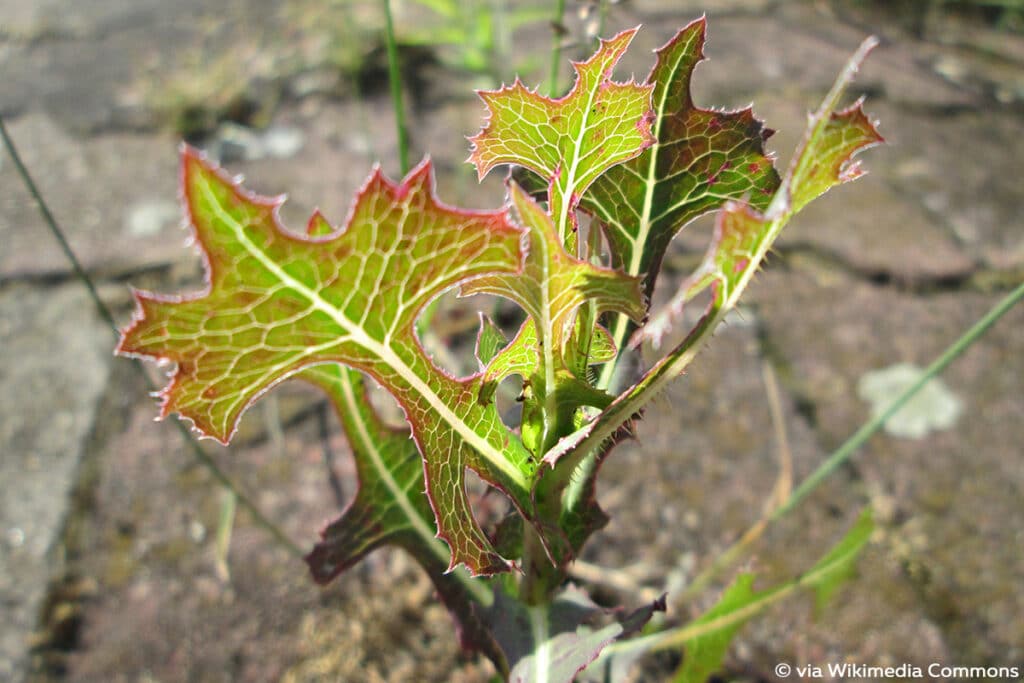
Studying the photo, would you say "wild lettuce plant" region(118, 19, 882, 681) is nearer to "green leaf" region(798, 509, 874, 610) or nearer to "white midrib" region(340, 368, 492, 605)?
"white midrib" region(340, 368, 492, 605)

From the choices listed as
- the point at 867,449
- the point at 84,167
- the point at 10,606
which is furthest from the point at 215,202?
the point at 84,167

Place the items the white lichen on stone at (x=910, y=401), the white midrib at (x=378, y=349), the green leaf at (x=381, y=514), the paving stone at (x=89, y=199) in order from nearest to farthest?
1. the white midrib at (x=378, y=349)
2. the green leaf at (x=381, y=514)
3. the white lichen on stone at (x=910, y=401)
4. the paving stone at (x=89, y=199)

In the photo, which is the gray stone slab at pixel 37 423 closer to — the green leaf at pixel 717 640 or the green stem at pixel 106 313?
the green stem at pixel 106 313

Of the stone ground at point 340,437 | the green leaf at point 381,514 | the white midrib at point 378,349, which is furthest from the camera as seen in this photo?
the stone ground at point 340,437

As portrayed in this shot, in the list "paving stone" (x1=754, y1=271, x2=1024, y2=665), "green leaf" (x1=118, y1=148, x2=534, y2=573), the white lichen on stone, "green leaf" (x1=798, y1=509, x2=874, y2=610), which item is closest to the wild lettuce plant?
"green leaf" (x1=118, y1=148, x2=534, y2=573)

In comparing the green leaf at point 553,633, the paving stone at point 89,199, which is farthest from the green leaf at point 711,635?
the paving stone at point 89,199

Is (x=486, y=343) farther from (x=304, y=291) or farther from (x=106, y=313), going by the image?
(x=106, y=313)
